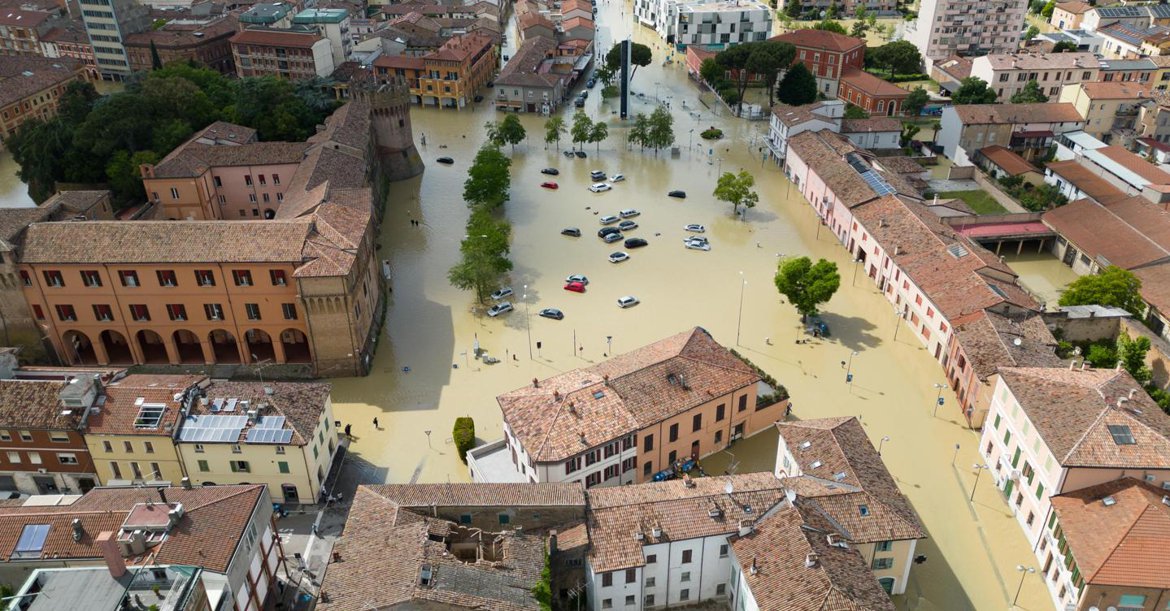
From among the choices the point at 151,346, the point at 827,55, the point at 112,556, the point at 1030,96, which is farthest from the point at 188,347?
the point at 1030,96

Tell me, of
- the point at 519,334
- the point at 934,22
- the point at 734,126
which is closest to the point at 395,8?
the point at 734,126

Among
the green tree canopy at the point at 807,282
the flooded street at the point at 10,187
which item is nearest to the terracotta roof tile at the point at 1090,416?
the green tree canopy at the point at 807,282

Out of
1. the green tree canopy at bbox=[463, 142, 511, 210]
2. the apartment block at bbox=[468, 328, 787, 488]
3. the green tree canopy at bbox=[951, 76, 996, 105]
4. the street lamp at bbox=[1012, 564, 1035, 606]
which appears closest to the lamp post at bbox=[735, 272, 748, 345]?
the apartment block at bbox=[468, 328, 787, 488]

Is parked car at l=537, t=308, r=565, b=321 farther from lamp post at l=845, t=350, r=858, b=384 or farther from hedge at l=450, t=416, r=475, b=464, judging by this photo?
lamp post at l=845, t=350, r=858, b=384

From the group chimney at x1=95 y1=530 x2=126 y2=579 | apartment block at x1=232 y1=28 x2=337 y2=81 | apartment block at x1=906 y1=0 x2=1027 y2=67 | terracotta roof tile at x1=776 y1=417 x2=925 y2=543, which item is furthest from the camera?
apartment block at x1=906 y1=0 x2=1027 y2=67

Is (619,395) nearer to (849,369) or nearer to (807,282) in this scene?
(849,369)

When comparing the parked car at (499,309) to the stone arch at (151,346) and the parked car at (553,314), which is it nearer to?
the parked car at (553,314)
